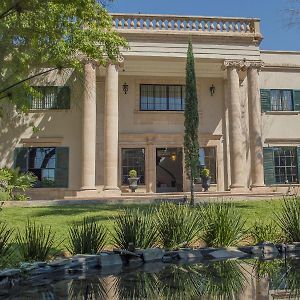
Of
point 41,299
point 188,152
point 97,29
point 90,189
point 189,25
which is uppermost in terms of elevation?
point 189,25

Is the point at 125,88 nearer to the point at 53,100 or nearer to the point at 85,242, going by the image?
the point at 53,100

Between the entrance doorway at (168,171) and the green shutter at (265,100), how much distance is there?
205 inches

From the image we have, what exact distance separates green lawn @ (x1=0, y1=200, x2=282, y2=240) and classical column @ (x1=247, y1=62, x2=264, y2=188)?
184 inches

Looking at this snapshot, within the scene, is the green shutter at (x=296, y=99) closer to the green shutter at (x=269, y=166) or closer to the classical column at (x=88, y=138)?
the green shutter at (x=269, y=166)

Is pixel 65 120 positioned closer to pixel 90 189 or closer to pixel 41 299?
pixel 90 189

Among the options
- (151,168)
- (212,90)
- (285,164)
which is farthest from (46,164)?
(285,164)

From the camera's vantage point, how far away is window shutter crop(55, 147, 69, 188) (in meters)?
20.2

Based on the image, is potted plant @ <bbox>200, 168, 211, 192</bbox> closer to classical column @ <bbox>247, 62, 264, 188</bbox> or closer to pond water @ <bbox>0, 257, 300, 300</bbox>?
classical column @ <bbox>247, 62, 264, 188</bbox>

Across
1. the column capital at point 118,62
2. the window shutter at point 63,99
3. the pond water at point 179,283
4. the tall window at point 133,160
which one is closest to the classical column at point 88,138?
the column capital at point 118,62

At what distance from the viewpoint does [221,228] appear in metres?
8.88

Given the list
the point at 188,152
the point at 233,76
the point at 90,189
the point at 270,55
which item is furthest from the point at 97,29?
the point at 270,55

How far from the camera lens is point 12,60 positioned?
305 inches

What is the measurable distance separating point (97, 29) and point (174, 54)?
6385 millimetres

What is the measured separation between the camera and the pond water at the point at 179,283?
5.38 metres
